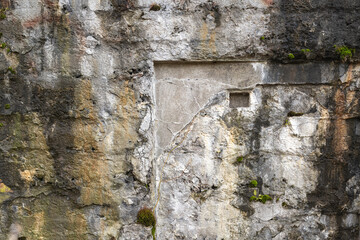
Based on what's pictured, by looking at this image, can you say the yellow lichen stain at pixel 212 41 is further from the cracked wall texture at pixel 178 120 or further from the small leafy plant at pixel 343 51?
the small leafy plant at pixel 343 51

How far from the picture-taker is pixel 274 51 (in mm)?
2664

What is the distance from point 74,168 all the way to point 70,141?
0.24 meters

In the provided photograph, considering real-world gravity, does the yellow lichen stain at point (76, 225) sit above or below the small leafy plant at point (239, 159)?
below

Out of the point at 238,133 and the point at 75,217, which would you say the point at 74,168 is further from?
the point at 238,133

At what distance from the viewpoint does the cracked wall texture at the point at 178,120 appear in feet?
8.64

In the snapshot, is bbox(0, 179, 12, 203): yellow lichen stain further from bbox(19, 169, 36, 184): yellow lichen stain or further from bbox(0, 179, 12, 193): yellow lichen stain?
bbox(19, 169, 36, 184): yellow lichen stain

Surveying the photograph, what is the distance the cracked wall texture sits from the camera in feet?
8.64

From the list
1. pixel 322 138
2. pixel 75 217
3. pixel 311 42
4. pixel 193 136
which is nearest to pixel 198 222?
pixel 193 136

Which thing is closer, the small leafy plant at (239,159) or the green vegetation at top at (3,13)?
the green vegetation at top at (3,13)

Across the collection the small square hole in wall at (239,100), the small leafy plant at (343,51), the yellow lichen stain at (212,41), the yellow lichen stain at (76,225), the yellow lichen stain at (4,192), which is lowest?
the yellow lichen stain at (76,225)

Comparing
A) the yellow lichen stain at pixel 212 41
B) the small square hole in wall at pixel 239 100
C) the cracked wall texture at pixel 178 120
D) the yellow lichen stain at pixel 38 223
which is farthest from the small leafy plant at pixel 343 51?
the yellow lichen stain at pixel 38 223

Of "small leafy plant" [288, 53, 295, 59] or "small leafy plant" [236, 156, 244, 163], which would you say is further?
"small leafy plant" [236, 156, 244, 163]

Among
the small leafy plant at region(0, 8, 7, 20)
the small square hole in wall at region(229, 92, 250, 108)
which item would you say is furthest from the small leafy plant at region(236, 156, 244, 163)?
the small leafy plant at region(0, 8, 7, 20)

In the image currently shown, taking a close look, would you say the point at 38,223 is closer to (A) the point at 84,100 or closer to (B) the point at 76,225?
(B) the point at 76,225
